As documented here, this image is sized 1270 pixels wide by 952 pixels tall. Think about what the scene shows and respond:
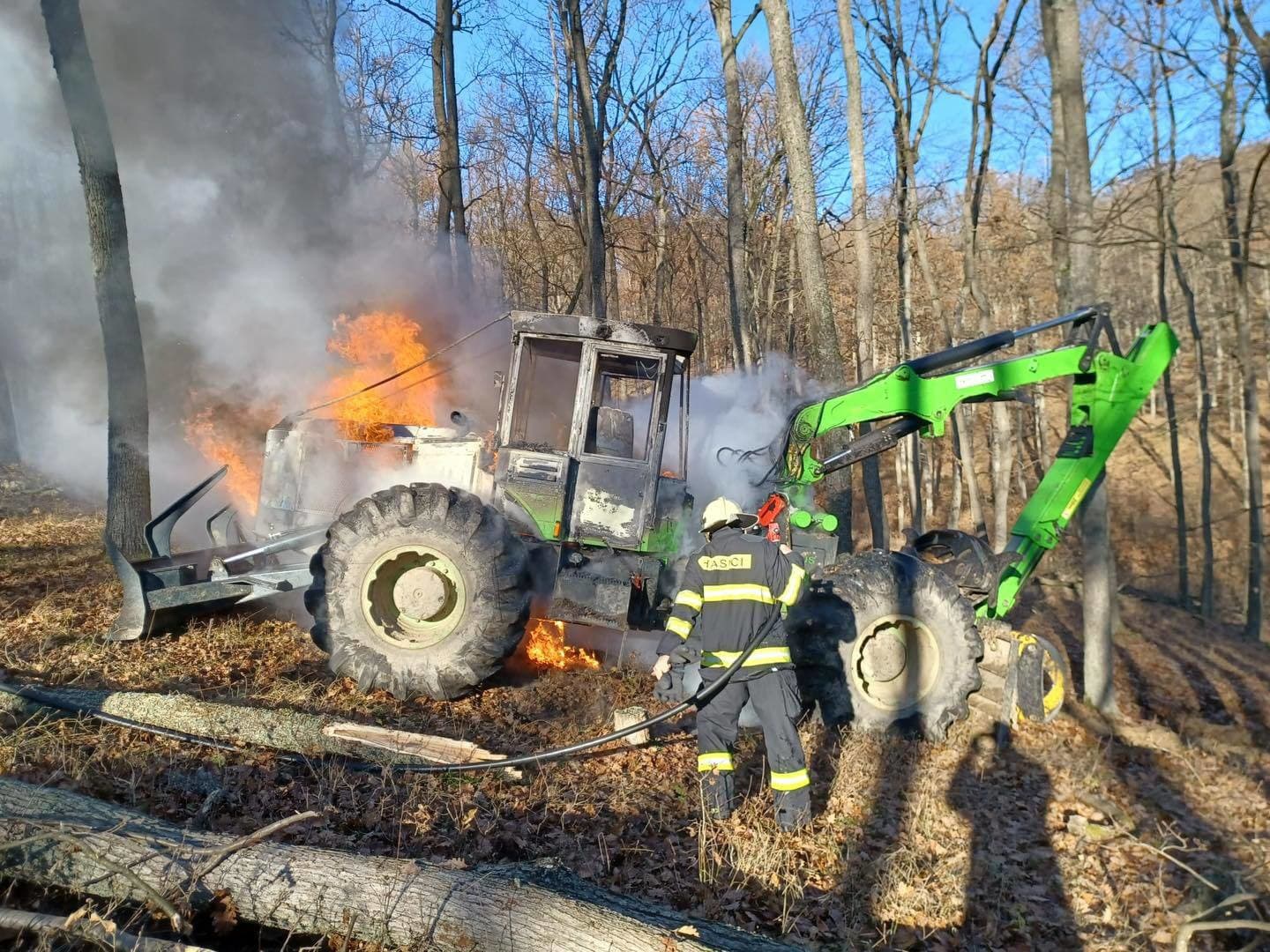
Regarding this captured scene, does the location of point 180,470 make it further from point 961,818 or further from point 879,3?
point 879,3

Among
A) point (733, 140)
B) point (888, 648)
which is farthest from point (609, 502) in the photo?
point (733, 140)

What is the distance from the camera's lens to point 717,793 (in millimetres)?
4828

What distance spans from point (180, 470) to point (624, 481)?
9.78 meters

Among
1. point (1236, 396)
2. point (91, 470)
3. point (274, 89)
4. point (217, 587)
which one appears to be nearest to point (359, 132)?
point (274, 89)

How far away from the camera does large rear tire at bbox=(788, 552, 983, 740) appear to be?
6.52 metres

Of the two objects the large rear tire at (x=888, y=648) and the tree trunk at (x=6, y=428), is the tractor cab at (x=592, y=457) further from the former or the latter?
the tree trunk at (x=6, y=428)

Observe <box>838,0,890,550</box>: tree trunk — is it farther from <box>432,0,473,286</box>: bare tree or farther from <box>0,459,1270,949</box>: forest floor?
<box>432,0,473,286</box>: bare tree

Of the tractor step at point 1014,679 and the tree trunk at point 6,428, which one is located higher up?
the tree trunk at point 6,428

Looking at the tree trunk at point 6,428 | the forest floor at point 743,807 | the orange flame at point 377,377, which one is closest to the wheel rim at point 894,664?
the forest floor at point 743,807

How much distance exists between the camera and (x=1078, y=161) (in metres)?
8.34

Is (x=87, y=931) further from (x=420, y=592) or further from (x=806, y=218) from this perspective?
(x=806, y=218)

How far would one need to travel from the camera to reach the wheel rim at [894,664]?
6617 millimetres

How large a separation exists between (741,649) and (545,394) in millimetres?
3044

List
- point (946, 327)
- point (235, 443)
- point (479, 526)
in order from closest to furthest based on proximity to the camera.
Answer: point (479, 526) → point (235, 443) → point (946, 327)
